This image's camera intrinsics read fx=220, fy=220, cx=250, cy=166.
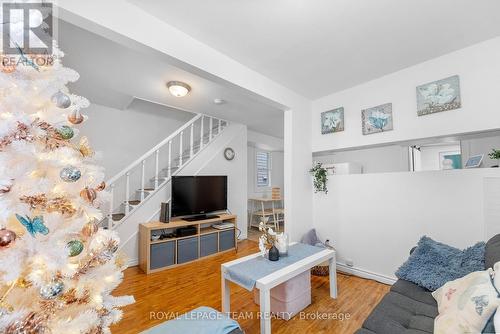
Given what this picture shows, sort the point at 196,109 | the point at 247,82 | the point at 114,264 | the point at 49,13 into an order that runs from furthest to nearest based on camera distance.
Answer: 1. the point at 196,109
2. the point at 247,82
3. the point at 49,13
4. the point at 114,264

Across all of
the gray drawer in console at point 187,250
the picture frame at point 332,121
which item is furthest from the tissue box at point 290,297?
the picture frame at point 332,121

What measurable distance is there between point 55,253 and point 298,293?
1870 millimetres

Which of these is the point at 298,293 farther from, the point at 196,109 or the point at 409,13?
the point at 196,109

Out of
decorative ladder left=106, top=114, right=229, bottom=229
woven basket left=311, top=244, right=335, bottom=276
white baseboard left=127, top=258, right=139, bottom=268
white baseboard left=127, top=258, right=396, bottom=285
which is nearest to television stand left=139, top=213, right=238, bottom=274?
white baseboard left=127, top=258, right=139, bottom=268

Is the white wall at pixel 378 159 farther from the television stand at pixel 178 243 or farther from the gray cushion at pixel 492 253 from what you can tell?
the gray cushion at pixel 492 253

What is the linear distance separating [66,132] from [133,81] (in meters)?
2.06

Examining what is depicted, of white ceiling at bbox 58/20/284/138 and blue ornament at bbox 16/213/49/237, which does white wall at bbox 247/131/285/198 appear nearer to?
white ceiling at bbox 58/20/284/138

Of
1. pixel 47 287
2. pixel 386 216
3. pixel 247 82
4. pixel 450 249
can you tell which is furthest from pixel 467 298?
pixel 247 82

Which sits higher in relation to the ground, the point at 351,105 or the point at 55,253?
the point at 351,105

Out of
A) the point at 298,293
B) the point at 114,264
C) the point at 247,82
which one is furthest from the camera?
the point at 247,82

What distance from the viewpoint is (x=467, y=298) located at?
3.40 feet

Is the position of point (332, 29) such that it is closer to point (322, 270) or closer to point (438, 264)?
point (438, 264)

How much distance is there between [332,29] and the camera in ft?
6.08

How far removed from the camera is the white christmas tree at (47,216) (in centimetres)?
86
